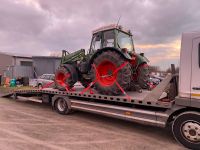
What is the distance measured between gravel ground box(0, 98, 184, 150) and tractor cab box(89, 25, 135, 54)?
2.71 metres

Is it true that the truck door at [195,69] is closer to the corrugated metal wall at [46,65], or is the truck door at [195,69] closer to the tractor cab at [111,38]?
the tractor cab at [111,38]

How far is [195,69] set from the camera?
4492mm

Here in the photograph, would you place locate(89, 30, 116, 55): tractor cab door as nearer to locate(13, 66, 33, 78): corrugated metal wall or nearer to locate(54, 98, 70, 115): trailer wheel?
locate(54, 98, 70, 115): trailer wheel

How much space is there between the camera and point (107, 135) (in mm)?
5480

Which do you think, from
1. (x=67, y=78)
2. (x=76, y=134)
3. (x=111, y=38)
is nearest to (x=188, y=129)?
(x=76, y=134)

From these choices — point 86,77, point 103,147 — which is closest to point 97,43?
point 86,77

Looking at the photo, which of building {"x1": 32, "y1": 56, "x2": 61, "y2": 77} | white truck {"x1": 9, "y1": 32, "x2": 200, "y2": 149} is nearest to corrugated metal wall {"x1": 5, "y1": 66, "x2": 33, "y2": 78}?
building {"x1": 32, "y1": 56, "x2": 61, "y2": 77}

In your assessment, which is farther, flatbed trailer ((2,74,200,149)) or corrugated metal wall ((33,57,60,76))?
corrugated metal wall ((33,57,60,76))

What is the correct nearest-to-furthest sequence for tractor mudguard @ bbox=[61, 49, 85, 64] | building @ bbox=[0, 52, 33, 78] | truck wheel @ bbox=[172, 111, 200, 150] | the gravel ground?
truck wheel @ bbox=[172, 111, 200, 150] < the gravel ground < tractor mudguard @ bbox=[61, 49, 85, 64] < building @ bbox=[0, 52, 33, 78]

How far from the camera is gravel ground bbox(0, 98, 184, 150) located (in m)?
4.70

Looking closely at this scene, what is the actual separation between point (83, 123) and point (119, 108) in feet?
4.95

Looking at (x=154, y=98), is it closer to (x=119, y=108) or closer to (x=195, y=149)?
(x=119, y=108)

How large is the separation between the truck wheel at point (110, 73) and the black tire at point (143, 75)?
1.41 meters

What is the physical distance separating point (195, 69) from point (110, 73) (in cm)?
283
